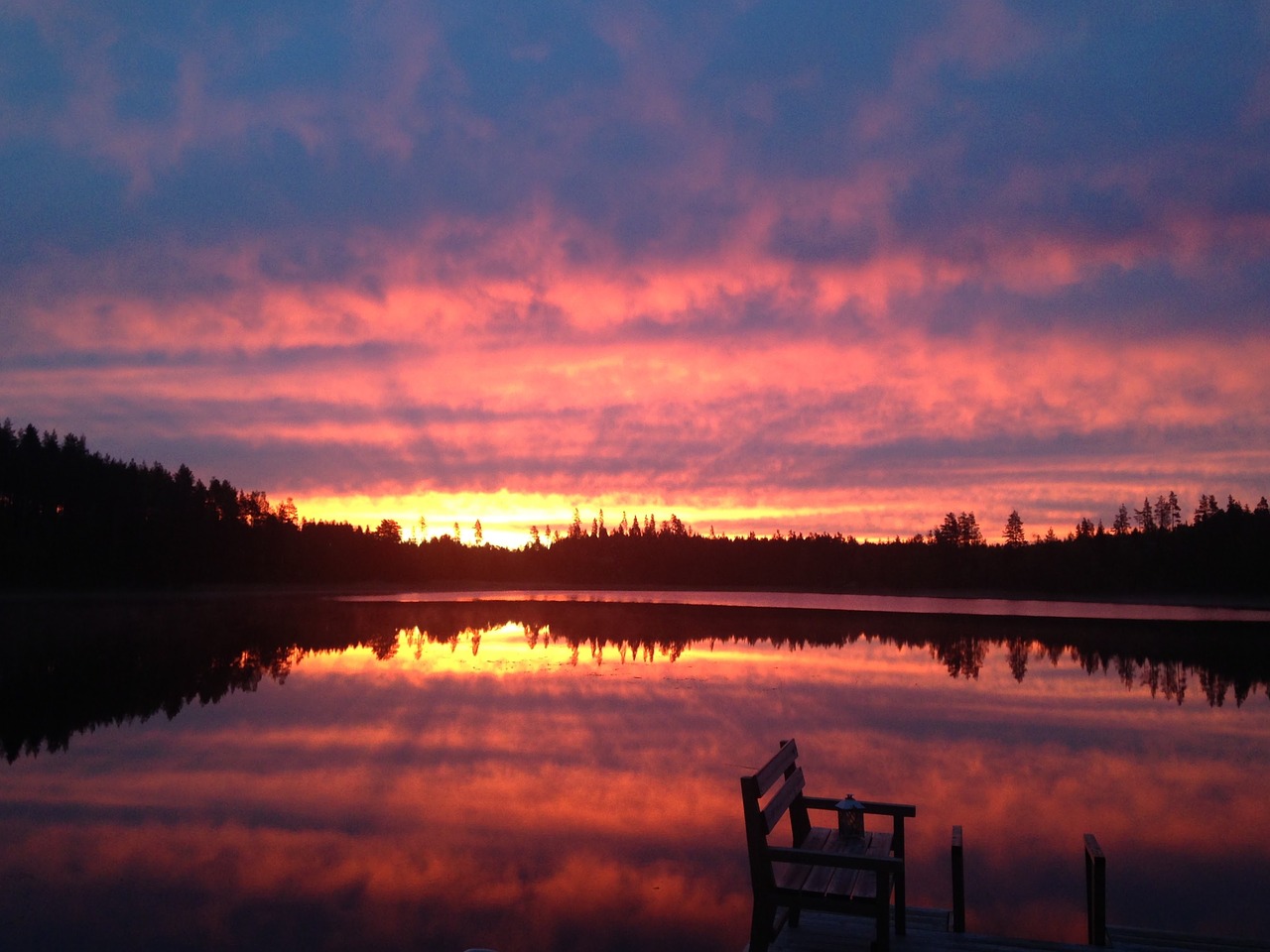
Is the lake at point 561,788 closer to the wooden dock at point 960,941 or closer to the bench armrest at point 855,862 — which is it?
the wooden dock at point 960,941

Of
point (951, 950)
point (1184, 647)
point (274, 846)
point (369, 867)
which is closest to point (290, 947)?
point (369, 867)

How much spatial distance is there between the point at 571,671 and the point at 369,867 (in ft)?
46.3

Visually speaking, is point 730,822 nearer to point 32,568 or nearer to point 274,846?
point 274,846

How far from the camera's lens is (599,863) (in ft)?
28.4

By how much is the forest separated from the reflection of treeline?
20.2m

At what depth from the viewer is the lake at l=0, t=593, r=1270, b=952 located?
299 inches

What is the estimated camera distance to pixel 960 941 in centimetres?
609

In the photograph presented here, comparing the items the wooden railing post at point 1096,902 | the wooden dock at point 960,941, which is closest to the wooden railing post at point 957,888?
the wooden dock at point 960,941

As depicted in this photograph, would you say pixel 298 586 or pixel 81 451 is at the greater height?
pixel 81 451

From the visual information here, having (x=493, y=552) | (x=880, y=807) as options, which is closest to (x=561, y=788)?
(x=880, y=807)

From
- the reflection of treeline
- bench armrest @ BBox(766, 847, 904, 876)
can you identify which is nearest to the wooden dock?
bench armrest @ BBox(766, 847, 904, 876)

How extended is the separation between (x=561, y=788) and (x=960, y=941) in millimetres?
6019

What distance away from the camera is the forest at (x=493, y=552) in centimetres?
6981

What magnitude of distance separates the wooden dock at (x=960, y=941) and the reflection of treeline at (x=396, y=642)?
11278 millimetres
